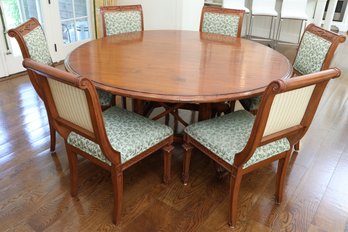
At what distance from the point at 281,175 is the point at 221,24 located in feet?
5.23

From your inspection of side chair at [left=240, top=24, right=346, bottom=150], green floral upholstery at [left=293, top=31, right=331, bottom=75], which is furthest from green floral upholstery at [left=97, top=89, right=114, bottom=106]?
green floral upholstery at [left=293, top=31, right=331, bottom=75]

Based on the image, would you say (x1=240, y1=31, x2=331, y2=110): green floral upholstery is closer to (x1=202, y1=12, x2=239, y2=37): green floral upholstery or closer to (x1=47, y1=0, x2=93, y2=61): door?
(x1=202, y1=12, x2=239, y2=37): green floral upholstery

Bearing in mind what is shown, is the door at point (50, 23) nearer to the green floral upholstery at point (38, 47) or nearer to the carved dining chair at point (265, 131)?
the green floral upholstery at point (38, 47)

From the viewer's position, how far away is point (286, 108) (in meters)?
1.40

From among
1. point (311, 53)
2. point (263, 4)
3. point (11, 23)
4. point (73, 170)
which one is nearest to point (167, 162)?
point (73, 170)

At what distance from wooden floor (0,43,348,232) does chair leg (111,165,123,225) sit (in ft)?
0.22

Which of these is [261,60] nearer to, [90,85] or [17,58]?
[90,85]

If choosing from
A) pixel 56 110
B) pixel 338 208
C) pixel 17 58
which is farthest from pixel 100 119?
pixel 17 58

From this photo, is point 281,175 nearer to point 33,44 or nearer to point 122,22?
point 33,44

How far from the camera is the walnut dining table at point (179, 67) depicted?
156cm

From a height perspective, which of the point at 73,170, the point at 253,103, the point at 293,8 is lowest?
the point at 73,170

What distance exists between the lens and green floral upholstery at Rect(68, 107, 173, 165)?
1.57m

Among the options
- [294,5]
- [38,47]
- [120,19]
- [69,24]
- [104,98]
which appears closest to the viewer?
[38,47]

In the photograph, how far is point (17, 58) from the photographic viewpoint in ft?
11.8
